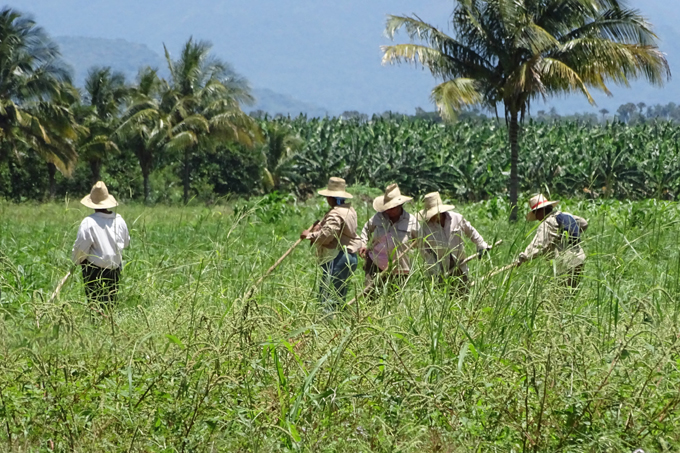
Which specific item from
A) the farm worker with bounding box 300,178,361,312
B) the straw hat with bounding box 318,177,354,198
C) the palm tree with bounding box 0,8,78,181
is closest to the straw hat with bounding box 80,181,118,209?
the farm worker with bounding box 300,178,361,312

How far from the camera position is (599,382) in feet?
12.5

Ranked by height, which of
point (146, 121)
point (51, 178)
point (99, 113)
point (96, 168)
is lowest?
point (51, 178)

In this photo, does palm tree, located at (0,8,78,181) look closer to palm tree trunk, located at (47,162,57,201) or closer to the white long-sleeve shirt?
palm tree trunk, located at (47,162,57,201)

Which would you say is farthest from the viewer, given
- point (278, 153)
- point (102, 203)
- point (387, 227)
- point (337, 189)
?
point (278, 153)

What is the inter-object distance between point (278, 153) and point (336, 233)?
34.4 m

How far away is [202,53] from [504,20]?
23902mm

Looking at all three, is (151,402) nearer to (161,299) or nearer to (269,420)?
(269,420)

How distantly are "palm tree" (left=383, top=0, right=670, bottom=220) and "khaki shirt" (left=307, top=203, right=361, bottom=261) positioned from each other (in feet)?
44.7

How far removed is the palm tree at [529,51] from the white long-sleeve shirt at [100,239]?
1391cm

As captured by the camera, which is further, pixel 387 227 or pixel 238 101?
pixel 238 101

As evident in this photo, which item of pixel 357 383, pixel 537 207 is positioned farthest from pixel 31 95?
pixel 357 383

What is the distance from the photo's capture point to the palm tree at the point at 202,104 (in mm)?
39153

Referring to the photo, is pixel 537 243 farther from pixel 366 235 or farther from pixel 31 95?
pixel 31 95

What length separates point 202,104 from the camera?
41.0 meters
